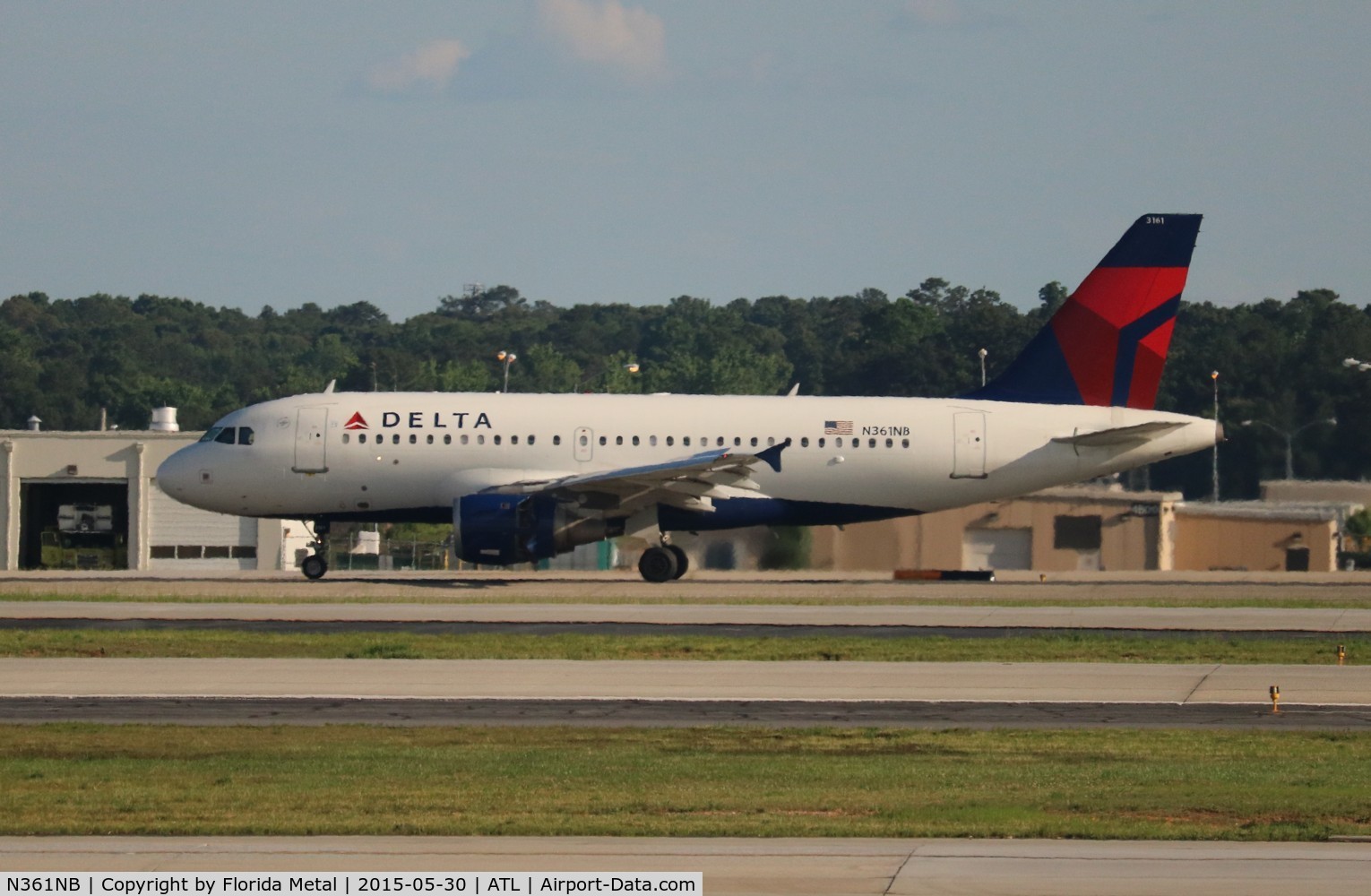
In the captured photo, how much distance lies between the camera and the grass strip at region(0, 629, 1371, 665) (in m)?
27.9

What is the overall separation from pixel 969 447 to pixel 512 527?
10787 mm

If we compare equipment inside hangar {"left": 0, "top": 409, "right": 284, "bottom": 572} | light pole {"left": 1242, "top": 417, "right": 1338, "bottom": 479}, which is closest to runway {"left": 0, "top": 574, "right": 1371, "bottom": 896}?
equipment inside hangar {"left": 0, "top": 409, "right": 284, "bottom": 572}

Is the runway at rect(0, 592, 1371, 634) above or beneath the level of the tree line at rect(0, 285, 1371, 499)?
beneath

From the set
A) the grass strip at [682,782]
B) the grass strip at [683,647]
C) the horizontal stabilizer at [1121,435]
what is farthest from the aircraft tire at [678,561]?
the grass strip at [682,782]

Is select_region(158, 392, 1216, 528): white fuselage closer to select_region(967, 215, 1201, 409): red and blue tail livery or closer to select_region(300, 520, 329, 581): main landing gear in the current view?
select_region(967, 215, 1201, 409): red and blue tail livery

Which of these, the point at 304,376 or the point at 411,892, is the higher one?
the point at 304,376

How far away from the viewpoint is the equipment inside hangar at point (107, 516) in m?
57.8

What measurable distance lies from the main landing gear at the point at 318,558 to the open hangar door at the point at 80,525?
18239 millimetres

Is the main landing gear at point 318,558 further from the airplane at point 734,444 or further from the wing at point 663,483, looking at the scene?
the wing at point 663,483

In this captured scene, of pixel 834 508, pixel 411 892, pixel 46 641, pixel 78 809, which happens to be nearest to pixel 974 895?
pixel 411 892

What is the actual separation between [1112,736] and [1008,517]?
104 ft

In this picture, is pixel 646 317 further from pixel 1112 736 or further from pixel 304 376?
pixel 1112 736

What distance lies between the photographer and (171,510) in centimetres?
5906
